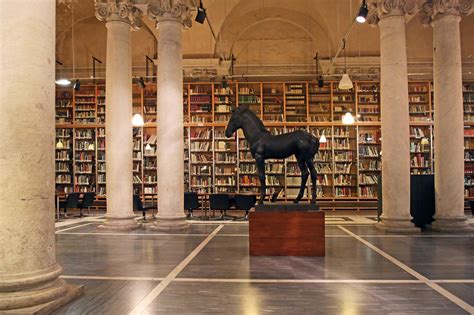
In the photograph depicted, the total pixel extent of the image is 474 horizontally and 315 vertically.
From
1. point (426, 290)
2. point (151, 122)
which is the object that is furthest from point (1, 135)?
point (151, 122)

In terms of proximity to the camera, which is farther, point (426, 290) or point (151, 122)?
point (151, 122)

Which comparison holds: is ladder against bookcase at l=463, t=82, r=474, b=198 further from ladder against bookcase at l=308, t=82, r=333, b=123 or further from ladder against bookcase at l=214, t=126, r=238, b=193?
ladder against bookcase at l=214, t=126, r=238, b=193

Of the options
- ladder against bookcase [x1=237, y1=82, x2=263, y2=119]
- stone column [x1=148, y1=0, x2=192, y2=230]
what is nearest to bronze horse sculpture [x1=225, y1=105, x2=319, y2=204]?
stone column [x1=148, y1=0, x2=192, y2=230]

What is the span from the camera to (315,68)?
15578mm

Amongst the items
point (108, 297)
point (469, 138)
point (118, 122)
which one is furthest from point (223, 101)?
point (108, 297)

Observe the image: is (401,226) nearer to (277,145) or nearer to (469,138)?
(277,145)

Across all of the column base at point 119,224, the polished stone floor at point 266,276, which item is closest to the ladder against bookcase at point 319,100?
the polished stone floor at point 266,276

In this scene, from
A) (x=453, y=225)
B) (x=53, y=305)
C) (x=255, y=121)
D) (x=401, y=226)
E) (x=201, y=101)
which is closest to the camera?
(x=53, y=305)

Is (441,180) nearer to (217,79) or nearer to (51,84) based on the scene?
(51,84)

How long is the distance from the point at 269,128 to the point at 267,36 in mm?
3798

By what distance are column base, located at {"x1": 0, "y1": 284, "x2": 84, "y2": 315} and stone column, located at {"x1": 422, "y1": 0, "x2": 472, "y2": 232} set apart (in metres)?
7.13

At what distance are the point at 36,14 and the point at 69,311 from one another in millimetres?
2541

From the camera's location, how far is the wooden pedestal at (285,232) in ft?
19.6

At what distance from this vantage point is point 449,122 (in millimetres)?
8383
